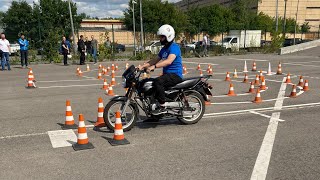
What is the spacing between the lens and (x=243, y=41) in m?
33.5

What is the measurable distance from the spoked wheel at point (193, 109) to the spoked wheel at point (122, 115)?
1.07 m

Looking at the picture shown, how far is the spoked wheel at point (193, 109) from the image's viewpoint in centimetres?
644

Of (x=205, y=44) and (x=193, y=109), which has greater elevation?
(x=205, y=44)

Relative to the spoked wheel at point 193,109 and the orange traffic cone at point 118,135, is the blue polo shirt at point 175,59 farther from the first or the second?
the orange traffic cone at point 118,135

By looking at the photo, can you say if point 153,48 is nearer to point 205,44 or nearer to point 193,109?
point 205,44

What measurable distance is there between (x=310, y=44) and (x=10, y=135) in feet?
117

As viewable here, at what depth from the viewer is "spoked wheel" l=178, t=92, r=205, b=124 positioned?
6.44 meters

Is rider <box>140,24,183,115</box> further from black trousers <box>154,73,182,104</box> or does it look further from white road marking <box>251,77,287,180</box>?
white road marking <box>251,77,287,180</box>

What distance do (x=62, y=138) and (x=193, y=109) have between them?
2.70 metres

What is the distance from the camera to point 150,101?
6.11m

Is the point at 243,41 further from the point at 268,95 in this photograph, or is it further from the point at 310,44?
the point at 268,95

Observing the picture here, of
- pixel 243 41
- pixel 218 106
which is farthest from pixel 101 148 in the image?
pixel 243 41

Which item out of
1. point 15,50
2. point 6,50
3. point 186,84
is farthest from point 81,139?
point 15,50

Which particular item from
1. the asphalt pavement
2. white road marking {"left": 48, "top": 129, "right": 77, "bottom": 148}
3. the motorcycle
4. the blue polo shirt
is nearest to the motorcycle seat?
the motorcycle
